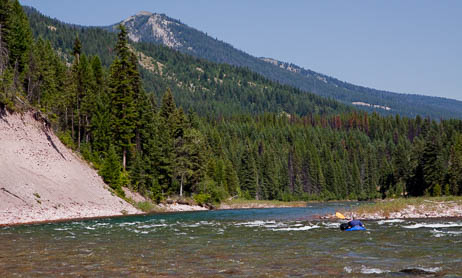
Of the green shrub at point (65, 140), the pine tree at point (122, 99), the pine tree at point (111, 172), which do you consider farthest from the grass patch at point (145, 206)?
the green shrub at point (65, 140)

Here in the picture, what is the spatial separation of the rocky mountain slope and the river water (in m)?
9.09

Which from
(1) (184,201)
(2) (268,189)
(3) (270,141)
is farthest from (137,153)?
(3) (270,141)

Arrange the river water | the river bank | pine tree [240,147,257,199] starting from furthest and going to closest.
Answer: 1. pine tree [240,147,257,199]
2. the river bank
3. the river water

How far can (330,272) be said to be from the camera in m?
16.5

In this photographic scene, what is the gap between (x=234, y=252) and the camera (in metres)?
22.0

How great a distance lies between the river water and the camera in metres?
17.0

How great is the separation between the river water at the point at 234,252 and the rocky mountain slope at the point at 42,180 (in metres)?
9.09

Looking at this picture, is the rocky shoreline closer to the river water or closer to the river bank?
the river bank

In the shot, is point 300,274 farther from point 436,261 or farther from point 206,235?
point 206,235

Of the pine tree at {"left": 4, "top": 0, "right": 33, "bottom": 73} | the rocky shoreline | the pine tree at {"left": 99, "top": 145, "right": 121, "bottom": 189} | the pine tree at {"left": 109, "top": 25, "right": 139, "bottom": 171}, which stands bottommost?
the rocky shoreline

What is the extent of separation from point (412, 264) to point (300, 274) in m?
4.97

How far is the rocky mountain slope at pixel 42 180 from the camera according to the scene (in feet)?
134

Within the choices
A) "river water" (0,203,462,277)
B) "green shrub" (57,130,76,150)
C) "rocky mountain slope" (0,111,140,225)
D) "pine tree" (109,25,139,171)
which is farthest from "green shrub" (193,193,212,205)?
"river water" (0,203,462,277)

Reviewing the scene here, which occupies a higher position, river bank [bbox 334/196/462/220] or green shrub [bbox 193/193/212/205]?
river bank [bbox 334/196/462/220]
